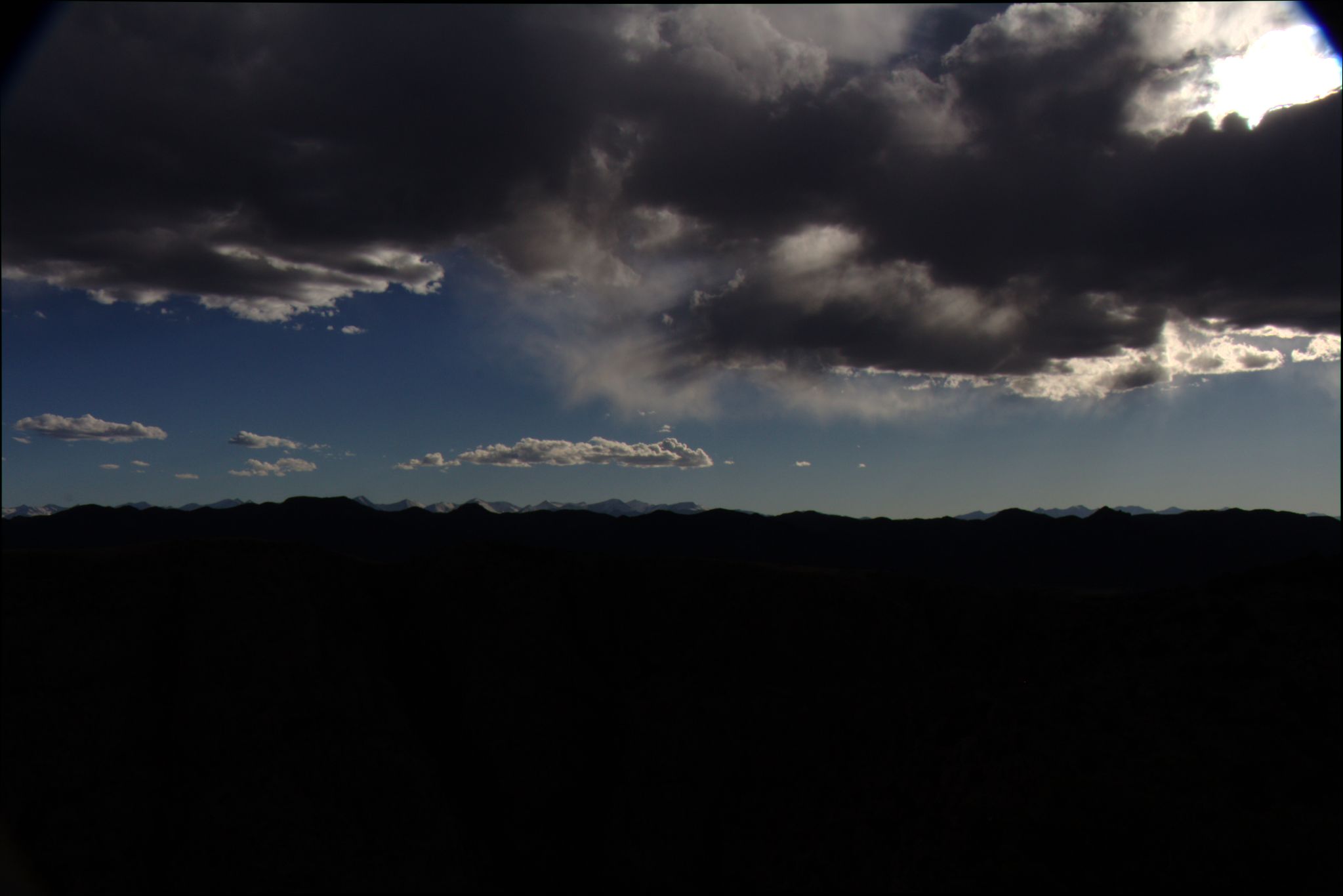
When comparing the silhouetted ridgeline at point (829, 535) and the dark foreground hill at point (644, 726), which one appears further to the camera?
the silhouetted ridgeline at point (829, 535)

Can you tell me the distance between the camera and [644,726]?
104 ft

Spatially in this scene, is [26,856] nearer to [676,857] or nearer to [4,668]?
[4,668]

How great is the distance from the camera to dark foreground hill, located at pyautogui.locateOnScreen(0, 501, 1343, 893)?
2270cm

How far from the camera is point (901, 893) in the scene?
77.7 feet

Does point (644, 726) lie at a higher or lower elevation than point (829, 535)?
lower

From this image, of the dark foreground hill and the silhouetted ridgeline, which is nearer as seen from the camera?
the dark foreground hill

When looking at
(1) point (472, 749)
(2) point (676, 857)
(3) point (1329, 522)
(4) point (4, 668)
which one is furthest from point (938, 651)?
(3) point (1329, 522)

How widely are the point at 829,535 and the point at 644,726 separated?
85292mm

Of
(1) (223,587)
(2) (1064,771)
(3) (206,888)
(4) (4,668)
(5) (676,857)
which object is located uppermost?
(1) (223,587)

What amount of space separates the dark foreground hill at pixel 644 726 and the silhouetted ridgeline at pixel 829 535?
193 ft

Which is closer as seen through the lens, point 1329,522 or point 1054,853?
point 1054,853

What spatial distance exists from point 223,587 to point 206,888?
12630 mm

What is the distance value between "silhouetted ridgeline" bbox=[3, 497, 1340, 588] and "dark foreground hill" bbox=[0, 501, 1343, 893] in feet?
193

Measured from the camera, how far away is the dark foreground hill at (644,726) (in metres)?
22.7
